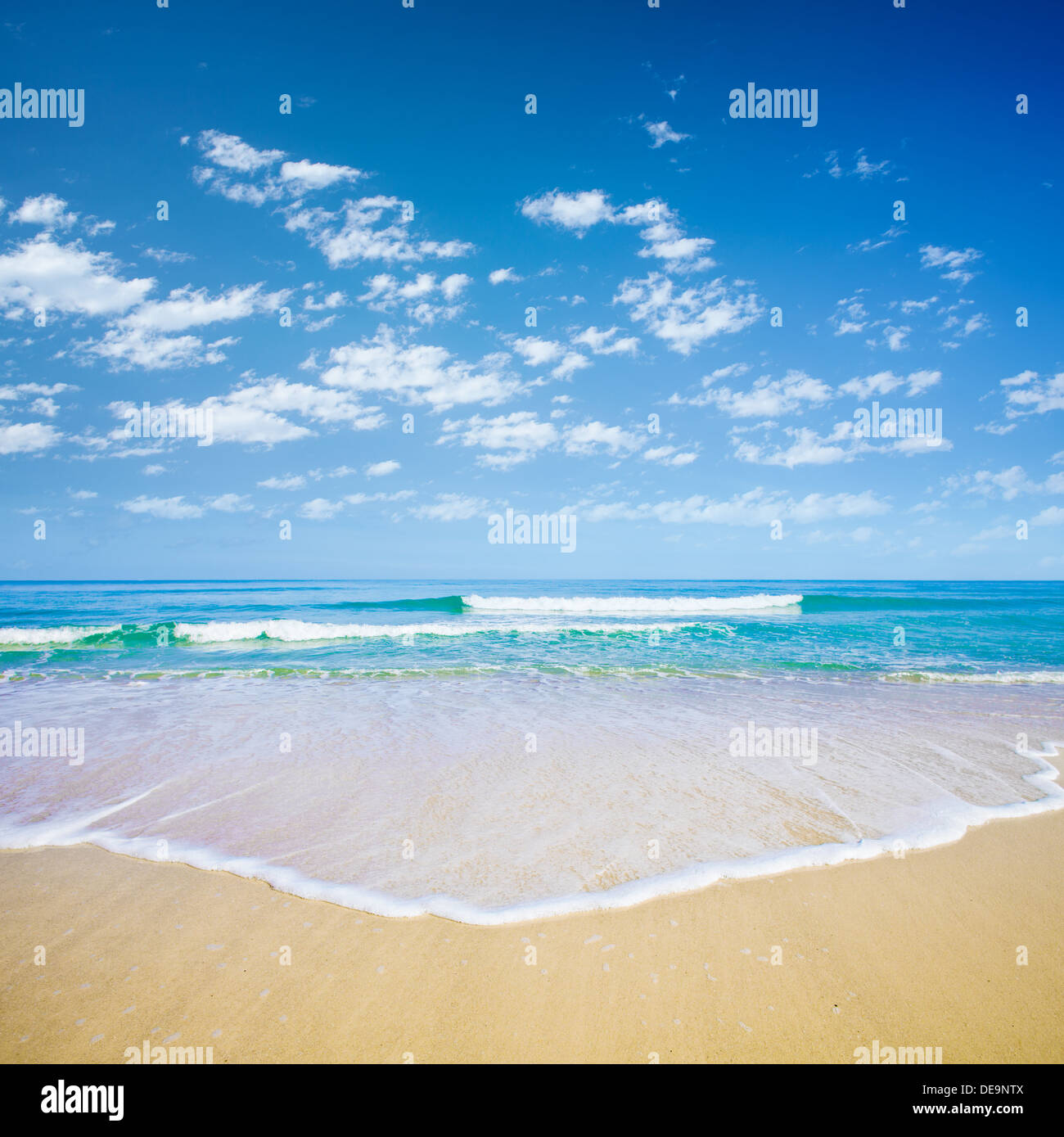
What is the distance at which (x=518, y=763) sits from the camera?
606cm

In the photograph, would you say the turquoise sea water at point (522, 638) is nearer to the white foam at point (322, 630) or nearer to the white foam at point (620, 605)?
the white foam at point (322, 630)

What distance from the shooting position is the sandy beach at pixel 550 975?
7.76 ft

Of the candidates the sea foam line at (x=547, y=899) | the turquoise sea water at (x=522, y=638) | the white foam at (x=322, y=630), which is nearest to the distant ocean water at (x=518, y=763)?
the sea foam line at (x=547, y=899)

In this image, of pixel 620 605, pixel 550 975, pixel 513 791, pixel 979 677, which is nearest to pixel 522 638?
pixel 979 677

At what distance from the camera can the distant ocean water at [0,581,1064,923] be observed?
3.93 metres

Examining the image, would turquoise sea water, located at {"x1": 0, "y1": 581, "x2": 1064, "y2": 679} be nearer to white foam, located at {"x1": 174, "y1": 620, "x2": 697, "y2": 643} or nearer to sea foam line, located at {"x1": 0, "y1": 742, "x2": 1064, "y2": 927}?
white foam, located at {"x1": 174, "y1": 620, "x2": 697, "y2": 643}

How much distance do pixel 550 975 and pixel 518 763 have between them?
336 cm

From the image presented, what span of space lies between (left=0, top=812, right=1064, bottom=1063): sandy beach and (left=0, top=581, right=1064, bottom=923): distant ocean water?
0.32 meters

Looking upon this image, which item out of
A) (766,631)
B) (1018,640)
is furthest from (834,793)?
(1018,640)

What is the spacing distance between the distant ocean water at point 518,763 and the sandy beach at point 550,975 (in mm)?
324

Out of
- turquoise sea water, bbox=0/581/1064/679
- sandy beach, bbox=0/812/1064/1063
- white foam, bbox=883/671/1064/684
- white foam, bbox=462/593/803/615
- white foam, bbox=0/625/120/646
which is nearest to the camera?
sandy beach, bbox=0/812/1064/1063

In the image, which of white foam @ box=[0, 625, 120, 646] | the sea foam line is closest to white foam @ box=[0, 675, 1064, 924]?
the sea foam line

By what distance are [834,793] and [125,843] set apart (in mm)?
5971
